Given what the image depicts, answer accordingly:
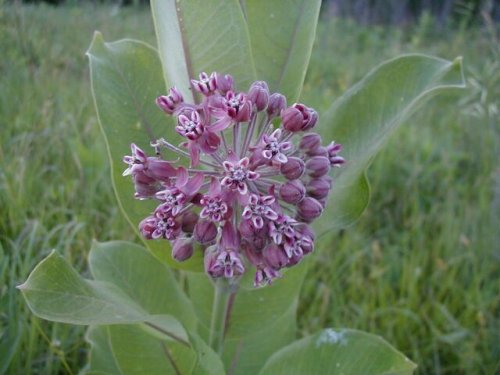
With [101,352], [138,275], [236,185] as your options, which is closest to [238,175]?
[236,185]

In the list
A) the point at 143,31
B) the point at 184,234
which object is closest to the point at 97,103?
the point at 184,234

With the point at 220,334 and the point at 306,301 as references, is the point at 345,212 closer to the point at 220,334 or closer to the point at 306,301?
the point at 220,334

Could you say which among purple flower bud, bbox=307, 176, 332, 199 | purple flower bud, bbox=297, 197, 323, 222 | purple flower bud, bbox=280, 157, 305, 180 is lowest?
purple flower bud, bbox=297, 197, 323, 222

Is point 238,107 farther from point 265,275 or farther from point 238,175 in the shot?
point 265,275

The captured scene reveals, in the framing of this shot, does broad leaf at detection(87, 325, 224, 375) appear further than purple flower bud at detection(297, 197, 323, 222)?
Yes

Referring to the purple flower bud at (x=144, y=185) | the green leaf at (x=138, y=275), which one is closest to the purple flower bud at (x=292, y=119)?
the purple flower bud at (x=144, y=185)

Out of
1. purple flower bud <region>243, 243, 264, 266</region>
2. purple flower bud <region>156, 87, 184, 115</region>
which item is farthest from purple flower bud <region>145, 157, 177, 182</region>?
purple flower bud <region>243, 243, 264, 266</region>

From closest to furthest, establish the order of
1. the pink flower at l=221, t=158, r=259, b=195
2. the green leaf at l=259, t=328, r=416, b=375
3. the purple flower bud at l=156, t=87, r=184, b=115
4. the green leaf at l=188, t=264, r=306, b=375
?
the pink flower at l=221, t=158, r=259, b=195 < the purple flower bud at l=156, t=87, r=184, b=115 < the green leaf at l=259, t=328, r=416, b=375 < the green leaf at l=188, t=264, r=306, b=375

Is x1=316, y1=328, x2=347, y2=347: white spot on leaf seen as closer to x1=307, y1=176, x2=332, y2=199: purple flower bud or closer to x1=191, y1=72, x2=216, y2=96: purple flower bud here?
x1=307, y1=176, x2=332, y2=199: purple flower bud
